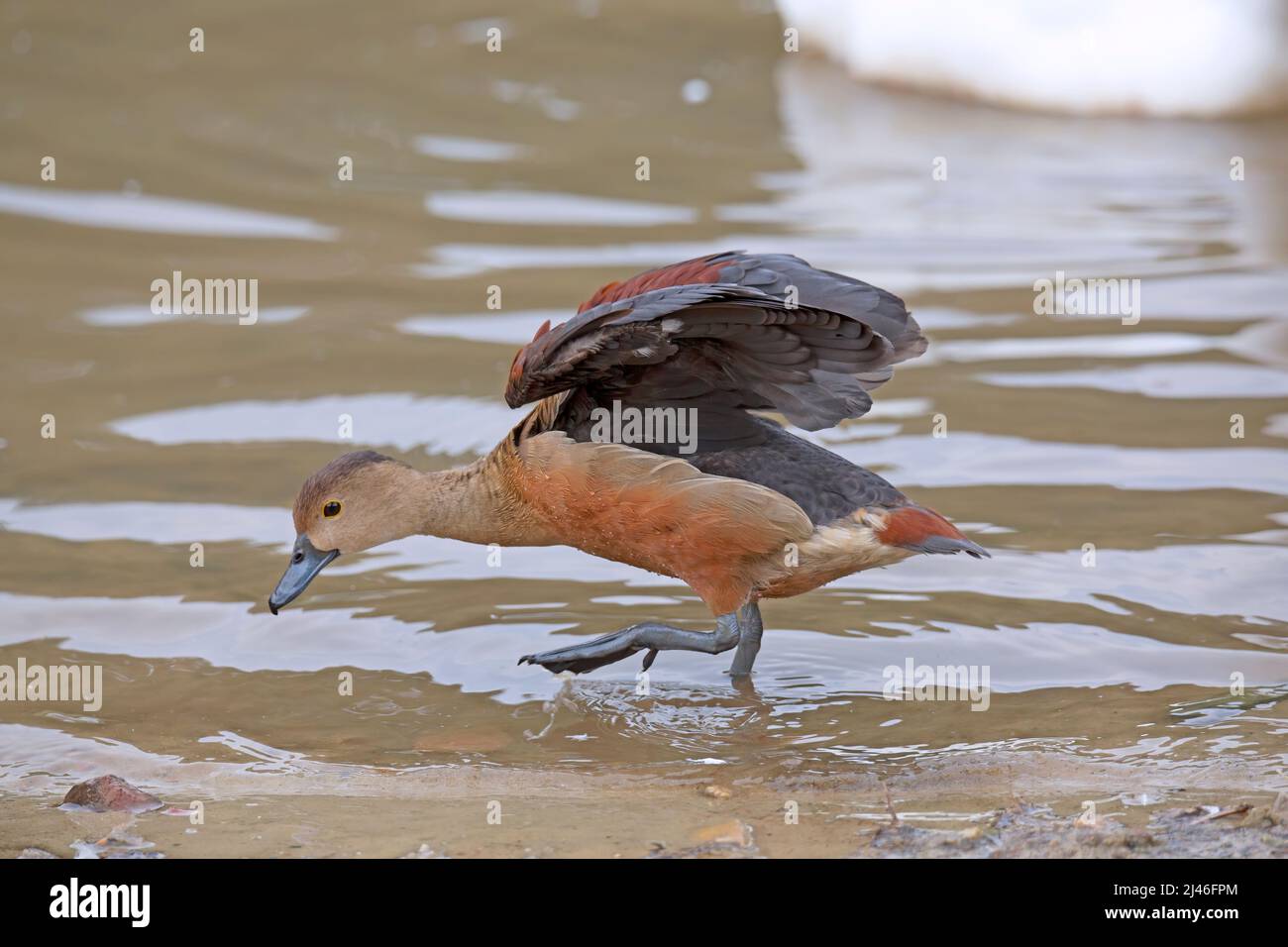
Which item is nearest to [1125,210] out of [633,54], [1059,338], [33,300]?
[1059,338]

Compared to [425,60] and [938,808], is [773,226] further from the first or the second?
[938,808]

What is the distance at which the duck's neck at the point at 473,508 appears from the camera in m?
6.36

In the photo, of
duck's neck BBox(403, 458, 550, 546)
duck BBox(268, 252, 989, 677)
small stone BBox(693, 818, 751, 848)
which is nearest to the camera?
small stone BBox(693, 818, 751, 848)

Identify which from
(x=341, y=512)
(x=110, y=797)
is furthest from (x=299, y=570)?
(x=110, y=797)

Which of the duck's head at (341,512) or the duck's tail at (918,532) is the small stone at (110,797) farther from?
the duck's tail at (918,532)

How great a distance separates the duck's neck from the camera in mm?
6355

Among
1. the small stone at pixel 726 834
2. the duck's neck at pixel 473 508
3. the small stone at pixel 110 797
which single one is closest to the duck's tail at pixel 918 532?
the duck's neck at pixel 473 508

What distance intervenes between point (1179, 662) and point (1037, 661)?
19.7 inches

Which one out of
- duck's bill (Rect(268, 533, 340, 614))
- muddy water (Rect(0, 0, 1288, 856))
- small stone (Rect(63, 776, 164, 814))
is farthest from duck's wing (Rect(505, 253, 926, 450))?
small stone (Rect(63, 776, 164, 814))

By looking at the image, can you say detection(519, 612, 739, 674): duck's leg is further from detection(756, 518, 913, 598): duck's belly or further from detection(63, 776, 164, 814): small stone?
detection(63, 776, 164, 814): small stone

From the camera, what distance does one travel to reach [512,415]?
8602 millimetres

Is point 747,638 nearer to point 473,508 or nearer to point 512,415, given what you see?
point 473,508

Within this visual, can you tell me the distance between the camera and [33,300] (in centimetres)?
998

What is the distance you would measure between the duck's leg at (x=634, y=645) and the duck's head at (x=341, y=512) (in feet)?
2.65
